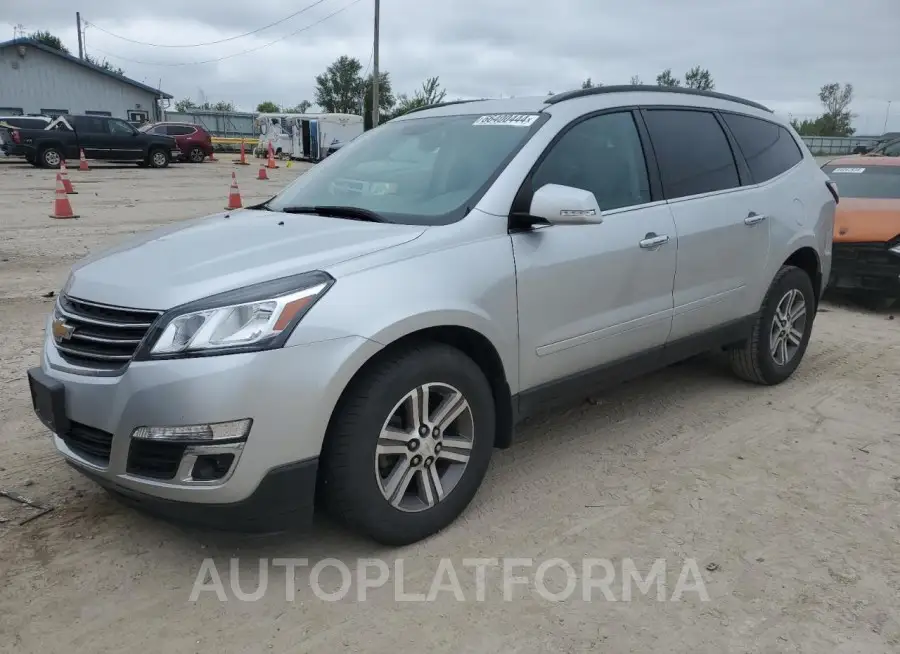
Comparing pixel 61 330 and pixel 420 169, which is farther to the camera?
pixel 420 169

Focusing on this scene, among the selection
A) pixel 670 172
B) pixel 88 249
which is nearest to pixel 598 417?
pixel 670 172

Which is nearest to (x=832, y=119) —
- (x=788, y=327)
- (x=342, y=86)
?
(x=342, y=86)

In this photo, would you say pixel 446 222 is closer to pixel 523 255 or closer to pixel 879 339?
pixel 523 255

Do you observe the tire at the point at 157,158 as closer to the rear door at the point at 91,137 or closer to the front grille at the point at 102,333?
the rear door at the point at 91,137

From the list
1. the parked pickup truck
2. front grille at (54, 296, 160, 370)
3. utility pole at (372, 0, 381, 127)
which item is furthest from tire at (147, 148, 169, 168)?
front grille at (54, 296, 160, 370)

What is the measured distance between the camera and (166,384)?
2.37 m

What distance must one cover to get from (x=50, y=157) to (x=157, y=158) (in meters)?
3.49

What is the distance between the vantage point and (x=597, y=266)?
134 inches

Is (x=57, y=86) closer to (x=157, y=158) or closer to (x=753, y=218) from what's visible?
(x=157, y=158)

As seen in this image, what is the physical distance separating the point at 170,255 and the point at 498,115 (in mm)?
1703

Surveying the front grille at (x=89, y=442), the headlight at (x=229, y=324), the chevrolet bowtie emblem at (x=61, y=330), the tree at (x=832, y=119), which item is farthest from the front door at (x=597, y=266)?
the tree at (x=832, y=119)

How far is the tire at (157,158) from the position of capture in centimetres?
2598

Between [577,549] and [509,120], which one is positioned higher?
[509,120]

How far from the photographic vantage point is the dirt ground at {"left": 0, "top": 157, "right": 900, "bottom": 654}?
2.43 m
